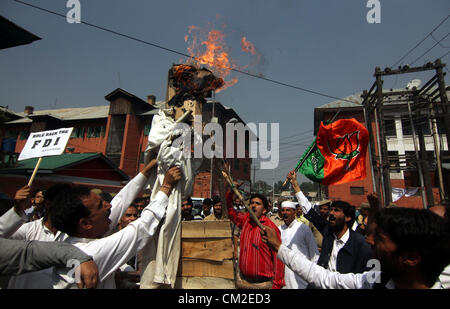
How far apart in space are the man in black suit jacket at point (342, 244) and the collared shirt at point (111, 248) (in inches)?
89.5

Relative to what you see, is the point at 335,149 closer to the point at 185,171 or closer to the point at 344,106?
the point at 185,171

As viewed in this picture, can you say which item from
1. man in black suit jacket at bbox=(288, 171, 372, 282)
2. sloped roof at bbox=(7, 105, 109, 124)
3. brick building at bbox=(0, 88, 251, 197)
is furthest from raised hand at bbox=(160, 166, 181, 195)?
sloped roof at bbox=(7, 105, 109, 124)

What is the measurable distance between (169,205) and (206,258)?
866 mm

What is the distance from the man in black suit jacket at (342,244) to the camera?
284 centimetres

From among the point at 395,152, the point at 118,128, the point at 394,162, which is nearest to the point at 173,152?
the point at 394,162

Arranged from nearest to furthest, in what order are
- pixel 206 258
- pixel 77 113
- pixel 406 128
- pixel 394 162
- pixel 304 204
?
pixel 206 258 < pixel 304 204 < pixel 394 162 < pixel 406 128 < pixel 77 113

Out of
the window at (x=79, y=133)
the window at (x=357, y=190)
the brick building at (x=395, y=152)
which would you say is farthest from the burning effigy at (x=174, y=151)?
the window at (x=79, y=133)

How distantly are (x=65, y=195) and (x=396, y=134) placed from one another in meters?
27.7

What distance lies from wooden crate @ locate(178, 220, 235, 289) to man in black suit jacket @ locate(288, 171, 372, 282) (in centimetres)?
128

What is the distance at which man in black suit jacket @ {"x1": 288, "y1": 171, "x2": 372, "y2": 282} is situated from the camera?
2.84 m

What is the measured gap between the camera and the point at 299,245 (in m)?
4.20

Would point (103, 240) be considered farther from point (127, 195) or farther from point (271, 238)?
point (271, 238)

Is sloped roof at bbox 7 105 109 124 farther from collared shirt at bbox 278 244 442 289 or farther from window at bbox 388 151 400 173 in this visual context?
collared shirt at bbox 278 244 442 289

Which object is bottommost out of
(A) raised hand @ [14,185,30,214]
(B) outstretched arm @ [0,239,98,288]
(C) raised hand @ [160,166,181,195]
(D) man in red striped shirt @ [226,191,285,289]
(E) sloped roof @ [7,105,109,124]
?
(D) man in red striped shirt @ [226,191,285,289]
